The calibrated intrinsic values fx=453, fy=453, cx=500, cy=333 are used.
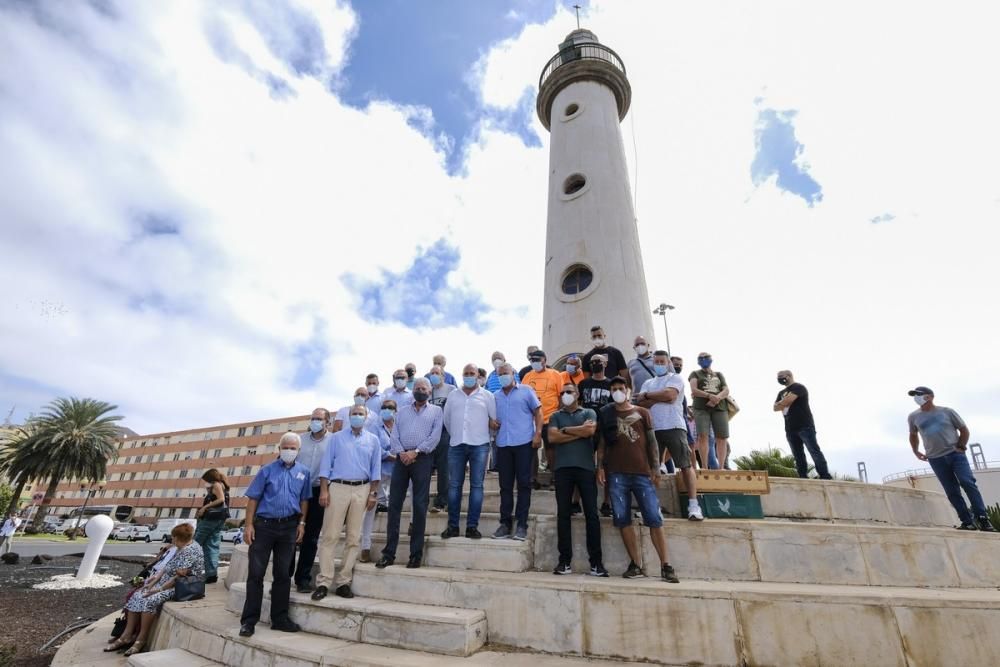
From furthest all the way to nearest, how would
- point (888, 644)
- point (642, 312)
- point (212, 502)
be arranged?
point (642, 312)
point (212, 502)
point (888, 644)

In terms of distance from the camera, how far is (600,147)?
1304 cm

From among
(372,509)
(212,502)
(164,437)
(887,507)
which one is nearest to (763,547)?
(887,507)

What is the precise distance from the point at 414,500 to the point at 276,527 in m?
1.30

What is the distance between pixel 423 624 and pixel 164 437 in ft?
232

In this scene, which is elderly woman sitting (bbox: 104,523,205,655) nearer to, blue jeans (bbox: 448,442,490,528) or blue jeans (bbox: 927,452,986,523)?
blue jeans (bbox: 448,442,490,528)

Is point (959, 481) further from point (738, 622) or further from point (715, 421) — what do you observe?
point (738, 622)

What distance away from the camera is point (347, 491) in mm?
4598

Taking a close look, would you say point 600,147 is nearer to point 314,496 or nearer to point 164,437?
point 314,496

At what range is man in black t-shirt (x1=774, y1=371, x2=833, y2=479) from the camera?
6.46m

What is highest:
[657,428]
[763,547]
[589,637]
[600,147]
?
[600,147]

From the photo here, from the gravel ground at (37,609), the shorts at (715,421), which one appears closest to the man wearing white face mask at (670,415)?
the shorts at (715,421)

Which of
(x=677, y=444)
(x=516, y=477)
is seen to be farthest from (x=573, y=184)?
(x=516, y=477)

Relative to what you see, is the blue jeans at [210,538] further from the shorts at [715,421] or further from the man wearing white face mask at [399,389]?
the shorts at [715,421]

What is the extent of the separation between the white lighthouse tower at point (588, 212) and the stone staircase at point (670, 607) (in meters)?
6.28
